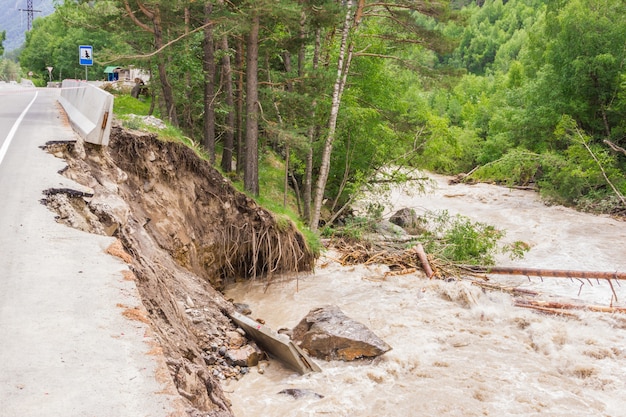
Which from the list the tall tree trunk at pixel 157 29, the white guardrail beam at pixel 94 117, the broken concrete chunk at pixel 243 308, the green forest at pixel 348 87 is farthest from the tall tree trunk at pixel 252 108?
the white guardrail beam at pixel 94 117

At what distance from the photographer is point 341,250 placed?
733 inches

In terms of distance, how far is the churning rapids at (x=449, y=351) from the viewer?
8.45 metres

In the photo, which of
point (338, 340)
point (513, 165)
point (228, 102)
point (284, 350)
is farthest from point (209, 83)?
point (513, 165)

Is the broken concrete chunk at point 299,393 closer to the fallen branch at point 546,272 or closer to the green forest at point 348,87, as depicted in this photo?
the green forest at point 348,87

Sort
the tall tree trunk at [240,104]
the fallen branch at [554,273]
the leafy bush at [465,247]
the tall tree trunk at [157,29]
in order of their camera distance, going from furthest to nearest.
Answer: the tall tree trunk at [240,104]
the leafy bush at [465,247]
the tall tree trunk at [157,29]
the fallen branch at [554,273]

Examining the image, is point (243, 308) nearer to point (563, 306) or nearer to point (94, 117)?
point (94, 117)

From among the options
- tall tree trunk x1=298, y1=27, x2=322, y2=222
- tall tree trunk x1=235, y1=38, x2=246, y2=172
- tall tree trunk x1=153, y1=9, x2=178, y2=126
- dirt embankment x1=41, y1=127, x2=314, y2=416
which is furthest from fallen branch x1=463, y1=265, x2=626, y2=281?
tall tree trunk x1=153, y1=9, x2=178, y2=126

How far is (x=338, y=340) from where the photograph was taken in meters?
10.0

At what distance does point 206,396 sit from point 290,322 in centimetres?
729

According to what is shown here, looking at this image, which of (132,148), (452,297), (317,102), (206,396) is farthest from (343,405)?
(317,102)

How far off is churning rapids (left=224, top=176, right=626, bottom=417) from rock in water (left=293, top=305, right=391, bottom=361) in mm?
213

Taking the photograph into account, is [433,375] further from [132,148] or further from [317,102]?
[317,102]

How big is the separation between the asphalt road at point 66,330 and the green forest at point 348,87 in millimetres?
8988

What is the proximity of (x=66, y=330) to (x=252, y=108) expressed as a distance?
1224cm
